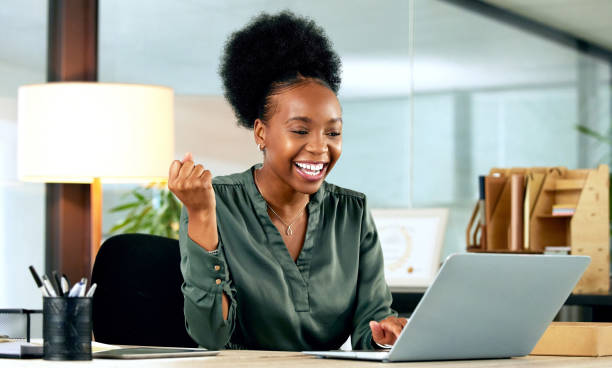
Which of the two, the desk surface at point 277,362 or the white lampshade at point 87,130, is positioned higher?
the white lampshade at point 87,130

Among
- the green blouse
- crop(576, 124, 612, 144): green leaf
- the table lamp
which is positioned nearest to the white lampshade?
the table lamp

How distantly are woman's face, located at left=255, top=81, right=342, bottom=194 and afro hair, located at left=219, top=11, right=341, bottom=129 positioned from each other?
0.06 m

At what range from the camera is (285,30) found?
1.96m

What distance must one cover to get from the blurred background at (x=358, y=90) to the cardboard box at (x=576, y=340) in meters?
2.34

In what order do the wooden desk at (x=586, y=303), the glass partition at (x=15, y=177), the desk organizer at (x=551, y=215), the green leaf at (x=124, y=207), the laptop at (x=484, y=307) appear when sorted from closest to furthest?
the laptop at (x=484, y=307) < the wooden desk at (x=586, y=303) < the desk organizer at (x=551, y=215) < the glass partition at (x=15, y=177) < the green leaf at (x=124, y=207)

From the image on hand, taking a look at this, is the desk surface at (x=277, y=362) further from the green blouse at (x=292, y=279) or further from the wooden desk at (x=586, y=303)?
the wooden desk at (x=586, y=303)

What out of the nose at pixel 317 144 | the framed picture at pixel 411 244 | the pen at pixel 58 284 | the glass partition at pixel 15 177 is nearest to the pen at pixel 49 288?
the pen at pixel 58 284

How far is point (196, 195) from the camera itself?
148 cm

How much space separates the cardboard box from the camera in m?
1.45

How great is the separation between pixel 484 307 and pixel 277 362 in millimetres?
293

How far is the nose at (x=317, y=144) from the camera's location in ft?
5.85

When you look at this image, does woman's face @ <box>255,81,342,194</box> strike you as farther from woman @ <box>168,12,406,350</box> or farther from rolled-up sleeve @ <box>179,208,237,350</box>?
rolled-up sleeve @ <box>179,208,237,350</box>

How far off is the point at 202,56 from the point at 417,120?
3.14 feet

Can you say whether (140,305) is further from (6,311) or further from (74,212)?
(74,212)
